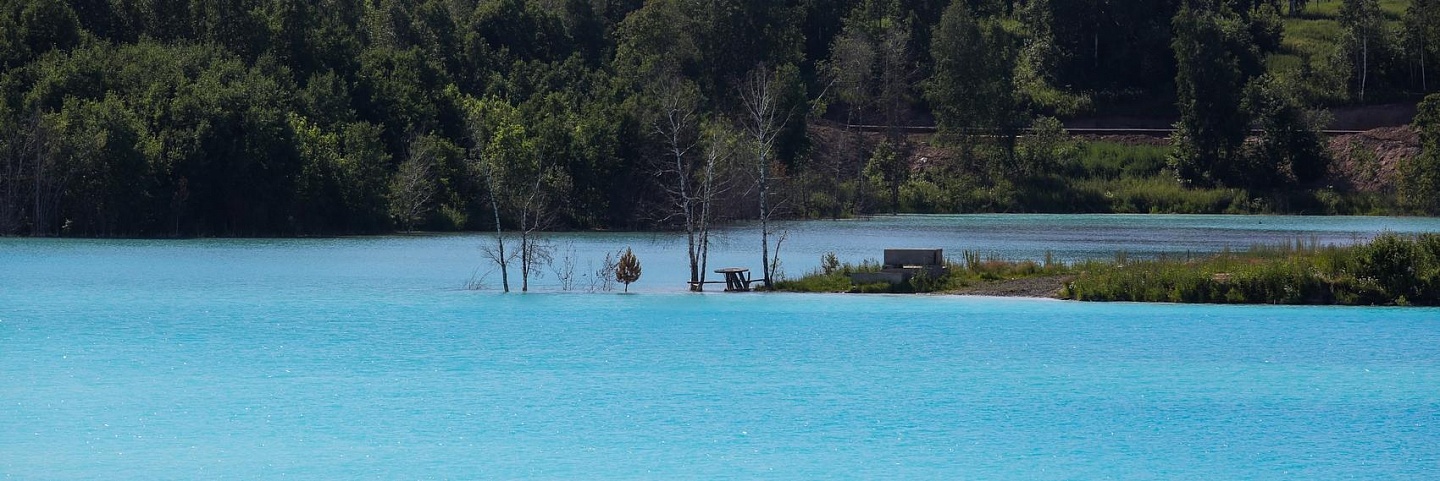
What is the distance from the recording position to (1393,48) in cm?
9950

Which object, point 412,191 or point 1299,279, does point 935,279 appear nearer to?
point 1299,279

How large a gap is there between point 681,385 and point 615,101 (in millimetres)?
57896

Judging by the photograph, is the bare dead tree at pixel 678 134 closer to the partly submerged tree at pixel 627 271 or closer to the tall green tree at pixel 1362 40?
the partly submerged tree at pixel 627 271

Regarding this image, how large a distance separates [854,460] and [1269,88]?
250ft

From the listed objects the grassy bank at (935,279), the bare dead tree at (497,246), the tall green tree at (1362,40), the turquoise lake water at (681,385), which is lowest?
the turquoise lake water at (681,385)

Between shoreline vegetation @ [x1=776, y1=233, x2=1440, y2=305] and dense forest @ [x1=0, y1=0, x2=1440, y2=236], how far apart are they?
18.3m

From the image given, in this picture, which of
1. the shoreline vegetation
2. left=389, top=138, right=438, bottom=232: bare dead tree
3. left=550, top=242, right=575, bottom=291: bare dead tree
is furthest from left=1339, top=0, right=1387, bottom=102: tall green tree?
the shoreline vegetation

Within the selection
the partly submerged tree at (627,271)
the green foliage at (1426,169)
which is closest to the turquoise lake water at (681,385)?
Answer: the partly submerged tree at (627,271)

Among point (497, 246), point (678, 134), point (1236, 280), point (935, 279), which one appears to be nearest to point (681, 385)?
point (935, 279)

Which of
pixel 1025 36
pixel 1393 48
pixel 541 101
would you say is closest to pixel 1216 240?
pixel 541 101

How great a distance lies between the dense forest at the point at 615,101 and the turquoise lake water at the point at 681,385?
20606mm

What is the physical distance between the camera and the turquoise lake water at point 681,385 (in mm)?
21391

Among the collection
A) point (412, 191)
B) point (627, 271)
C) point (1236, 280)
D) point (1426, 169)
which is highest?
point (1426, 169)

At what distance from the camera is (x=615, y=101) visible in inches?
3327
